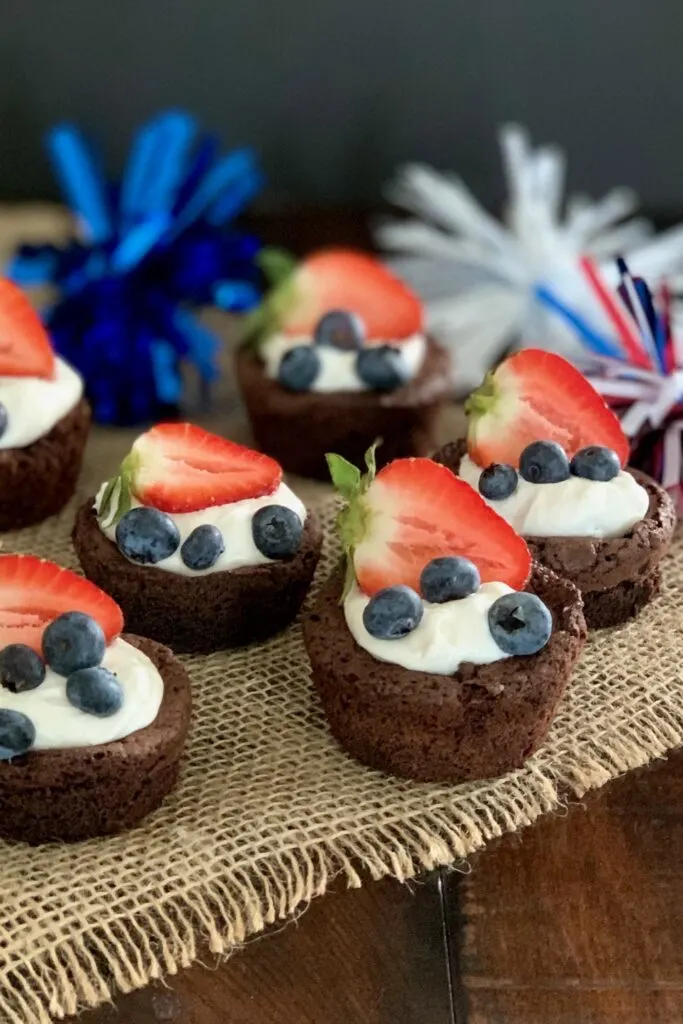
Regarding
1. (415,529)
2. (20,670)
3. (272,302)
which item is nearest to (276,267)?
(272,302)

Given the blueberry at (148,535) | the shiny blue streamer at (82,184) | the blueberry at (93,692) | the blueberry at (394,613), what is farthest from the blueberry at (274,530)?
the shiny blue streamer at (82,184)

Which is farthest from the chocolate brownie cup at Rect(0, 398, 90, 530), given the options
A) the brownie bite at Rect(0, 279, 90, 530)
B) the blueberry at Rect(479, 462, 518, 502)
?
the blueberry at Rect(479, 462, 518, 502)

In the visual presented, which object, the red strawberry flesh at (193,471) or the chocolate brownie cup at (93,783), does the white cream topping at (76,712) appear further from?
the red strawberry flesh at (193,471)

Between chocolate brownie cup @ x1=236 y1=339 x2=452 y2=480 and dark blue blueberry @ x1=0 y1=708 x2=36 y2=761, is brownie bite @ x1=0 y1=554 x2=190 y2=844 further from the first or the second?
chocolate brownie cup @ x1=236 y1=339 x2=452 y2=480

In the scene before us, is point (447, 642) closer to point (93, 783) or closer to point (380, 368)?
point (93, 783)

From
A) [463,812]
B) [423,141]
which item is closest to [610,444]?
[463,812]

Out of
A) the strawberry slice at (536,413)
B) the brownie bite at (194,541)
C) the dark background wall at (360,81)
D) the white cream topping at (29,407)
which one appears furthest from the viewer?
the dark background wall at (360,81)

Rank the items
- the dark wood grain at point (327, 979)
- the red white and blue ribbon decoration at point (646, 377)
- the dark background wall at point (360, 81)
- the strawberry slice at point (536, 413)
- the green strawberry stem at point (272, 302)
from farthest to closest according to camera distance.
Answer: the dark background wall at point (360, 81)
the green strawberry stem at point (272, 302)
the red white and blue ribbon decoration at point (646, 377)
the strawberry slice at point (536, 413)
the dark wood grain at point (327, 979)

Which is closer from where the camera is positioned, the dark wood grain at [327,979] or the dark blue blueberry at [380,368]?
the dark wood grain at [327,979]
